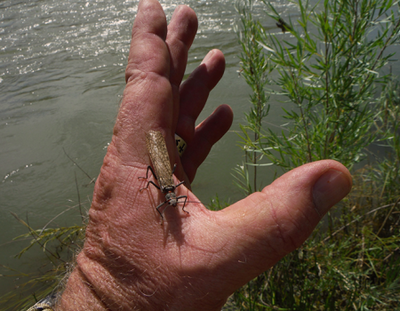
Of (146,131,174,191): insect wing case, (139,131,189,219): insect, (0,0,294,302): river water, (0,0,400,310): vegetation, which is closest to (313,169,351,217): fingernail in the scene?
(0,0,400,310): vegetation

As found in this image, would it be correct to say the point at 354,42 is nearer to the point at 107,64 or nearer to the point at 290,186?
the point at 290,186

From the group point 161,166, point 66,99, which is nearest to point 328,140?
point 161,166

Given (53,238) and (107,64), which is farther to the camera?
(107,64)

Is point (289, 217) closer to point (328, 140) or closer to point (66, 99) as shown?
point (328, 140)

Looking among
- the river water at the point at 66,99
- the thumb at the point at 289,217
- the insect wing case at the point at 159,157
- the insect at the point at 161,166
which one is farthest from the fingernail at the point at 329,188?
the river water at the point at 66,99

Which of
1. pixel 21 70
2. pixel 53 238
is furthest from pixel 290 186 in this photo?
pixel 21 70

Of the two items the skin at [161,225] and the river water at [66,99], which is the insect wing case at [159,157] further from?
the river water at [66,99]

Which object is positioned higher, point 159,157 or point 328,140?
point 159,157
